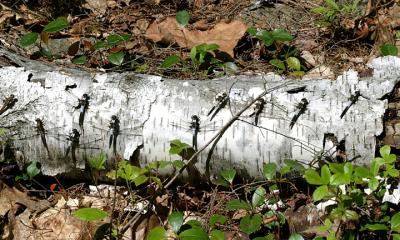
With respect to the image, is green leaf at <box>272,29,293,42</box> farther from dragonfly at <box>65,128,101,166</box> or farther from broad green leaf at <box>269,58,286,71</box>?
dragonfly at <box>65,128,101,166</box>

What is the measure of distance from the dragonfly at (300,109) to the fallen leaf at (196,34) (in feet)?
3.32

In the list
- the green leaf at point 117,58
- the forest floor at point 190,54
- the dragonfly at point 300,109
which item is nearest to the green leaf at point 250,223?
the forest floor at point 190,54

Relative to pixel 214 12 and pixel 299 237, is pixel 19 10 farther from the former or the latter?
pixel 299 237

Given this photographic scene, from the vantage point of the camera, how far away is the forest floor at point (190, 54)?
248 centimetres

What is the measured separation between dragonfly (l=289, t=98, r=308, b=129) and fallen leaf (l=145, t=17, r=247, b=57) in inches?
39.8

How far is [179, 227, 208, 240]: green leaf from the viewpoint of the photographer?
2.19 metres

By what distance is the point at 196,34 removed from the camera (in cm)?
362

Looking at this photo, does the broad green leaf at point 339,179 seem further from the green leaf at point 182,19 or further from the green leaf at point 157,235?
the green leaf at point 182,19

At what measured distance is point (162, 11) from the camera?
4.14 m

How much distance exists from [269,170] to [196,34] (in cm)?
146

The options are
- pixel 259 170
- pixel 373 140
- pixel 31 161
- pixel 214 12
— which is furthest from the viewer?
pixel 214 12

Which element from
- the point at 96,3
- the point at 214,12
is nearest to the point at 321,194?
the point at 214,12

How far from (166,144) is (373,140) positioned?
943 millimetres

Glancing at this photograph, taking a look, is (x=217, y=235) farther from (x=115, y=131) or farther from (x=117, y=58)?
(x=117, y=58)
